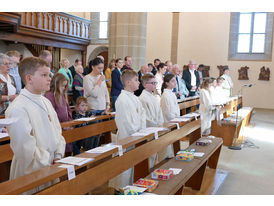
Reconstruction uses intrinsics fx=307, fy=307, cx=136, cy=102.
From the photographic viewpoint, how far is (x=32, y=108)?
2.57 metres

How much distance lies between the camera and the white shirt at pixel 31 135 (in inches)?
97.3

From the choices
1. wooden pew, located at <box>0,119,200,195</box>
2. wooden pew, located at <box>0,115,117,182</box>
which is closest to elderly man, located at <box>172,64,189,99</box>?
wooden pew, located at <box>0,115,117,182</box>

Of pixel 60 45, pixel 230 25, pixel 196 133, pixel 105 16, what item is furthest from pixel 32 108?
pixel 105 16

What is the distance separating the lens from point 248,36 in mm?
15711

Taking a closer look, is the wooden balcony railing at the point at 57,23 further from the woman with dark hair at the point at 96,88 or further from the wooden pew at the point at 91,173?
the wooden pew at the point at 91,173

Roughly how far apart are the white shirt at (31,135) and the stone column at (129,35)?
23.2 ft

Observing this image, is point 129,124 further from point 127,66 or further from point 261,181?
point 127,66

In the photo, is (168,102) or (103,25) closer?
(168,102)

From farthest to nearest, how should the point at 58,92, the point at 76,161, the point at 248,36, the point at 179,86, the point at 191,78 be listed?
the point at 248,36 < the point at 191,78 < the point at 179,86 < the point at 58,92 < the point at 76,161

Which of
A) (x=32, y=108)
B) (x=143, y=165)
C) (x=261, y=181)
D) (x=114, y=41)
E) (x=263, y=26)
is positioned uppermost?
(x=263, y=26)

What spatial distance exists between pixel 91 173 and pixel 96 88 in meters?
2.90

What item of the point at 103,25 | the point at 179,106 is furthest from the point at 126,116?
the point at 103,25

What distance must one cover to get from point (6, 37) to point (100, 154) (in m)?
10.5

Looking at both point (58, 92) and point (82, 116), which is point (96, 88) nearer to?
point (82, 116)
